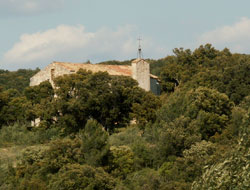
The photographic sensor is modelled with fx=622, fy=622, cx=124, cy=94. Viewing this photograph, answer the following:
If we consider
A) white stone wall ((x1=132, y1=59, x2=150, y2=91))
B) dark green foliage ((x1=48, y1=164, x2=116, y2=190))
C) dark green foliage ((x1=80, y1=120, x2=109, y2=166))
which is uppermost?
white stone wall ((x1=132, y1=59, x2=150, y2=91))

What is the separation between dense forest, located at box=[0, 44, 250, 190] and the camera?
3256cm

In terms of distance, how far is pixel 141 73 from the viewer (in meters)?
51.5

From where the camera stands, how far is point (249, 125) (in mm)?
15062

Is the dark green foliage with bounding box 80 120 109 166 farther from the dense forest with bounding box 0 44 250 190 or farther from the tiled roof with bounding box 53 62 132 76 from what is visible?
the tiled roof with bounding box 53 62 132 76

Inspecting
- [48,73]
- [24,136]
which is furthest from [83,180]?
[48,73]

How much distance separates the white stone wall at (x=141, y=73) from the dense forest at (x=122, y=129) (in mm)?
2496

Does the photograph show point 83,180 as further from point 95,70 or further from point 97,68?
point 97,68

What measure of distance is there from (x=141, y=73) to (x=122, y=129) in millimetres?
8821

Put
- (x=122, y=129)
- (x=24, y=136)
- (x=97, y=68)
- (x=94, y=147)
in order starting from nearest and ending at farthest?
(x=94, y=147) → (x=24, y=136) → (x=122, y=129) → (x=97, y=68)

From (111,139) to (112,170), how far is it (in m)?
6.02

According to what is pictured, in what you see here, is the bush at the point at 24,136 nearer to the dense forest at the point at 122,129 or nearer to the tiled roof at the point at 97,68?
the dense forest at the point at 122,129

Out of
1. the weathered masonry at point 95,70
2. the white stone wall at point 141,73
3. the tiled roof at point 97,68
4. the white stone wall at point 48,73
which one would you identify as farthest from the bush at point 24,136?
the white stone wall at point 141,73

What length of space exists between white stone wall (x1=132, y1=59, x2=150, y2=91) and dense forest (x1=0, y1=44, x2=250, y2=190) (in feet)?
8.19

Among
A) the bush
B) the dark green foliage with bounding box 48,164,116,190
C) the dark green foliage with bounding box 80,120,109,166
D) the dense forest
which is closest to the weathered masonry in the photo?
the dense forest
